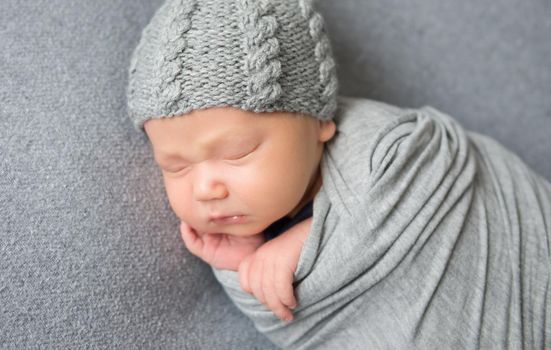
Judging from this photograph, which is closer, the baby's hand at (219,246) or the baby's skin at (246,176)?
the baby's skin at (246,176)

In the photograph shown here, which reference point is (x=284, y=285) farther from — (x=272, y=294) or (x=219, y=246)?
(x=219, y=246)

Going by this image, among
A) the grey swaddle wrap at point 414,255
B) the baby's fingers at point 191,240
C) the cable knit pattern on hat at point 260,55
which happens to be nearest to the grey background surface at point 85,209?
the baby's fingers at point 191,240

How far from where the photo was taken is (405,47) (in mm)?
1411

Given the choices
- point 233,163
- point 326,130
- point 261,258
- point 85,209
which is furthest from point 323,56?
point 85,209

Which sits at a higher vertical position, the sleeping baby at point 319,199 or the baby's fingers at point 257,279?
the sleeping baby at point 319,199

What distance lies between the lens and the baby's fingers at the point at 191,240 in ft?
3.43

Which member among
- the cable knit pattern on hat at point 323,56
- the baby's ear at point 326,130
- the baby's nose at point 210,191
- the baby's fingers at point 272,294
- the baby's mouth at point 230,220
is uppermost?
the cable knit pattern on hat at point 323,56

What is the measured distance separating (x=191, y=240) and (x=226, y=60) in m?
0.37

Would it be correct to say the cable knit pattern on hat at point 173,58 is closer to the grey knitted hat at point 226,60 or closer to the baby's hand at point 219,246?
the grey knitted hat at point 226,60

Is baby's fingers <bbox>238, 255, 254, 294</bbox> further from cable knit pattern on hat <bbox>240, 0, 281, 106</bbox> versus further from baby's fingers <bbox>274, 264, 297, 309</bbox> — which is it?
cable knit pattern on hat <bbox>240, 0, 281, 106</bbox>

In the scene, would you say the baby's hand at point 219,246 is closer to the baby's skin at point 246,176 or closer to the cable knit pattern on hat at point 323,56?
the baby's skin at point 246,176

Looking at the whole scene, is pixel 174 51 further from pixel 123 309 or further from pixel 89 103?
pixel 123 309

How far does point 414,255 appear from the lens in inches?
36.2

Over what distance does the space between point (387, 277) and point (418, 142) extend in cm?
26
